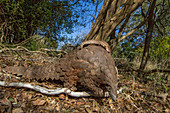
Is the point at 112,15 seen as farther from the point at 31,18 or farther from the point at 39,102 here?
the point at 31,18

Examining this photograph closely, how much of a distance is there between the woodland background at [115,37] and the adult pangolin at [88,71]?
284mm

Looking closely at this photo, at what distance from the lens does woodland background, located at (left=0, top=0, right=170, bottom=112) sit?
1.89 metres

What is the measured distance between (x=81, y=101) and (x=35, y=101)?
66 centimetres

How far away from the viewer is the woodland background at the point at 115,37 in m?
1.89

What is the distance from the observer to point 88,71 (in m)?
1.58

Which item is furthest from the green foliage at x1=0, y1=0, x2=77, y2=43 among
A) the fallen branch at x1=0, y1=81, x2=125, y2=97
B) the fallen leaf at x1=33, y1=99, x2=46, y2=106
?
the fallen leaf at x1=33, y1=99, x2=46, y2=106

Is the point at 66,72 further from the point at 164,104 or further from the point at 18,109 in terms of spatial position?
the point at 164,104

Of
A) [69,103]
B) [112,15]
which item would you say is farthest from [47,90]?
[112,15]

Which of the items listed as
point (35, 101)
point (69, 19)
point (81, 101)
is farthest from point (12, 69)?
point (69, 19)

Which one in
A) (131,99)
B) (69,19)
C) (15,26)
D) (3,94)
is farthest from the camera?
(69,19)

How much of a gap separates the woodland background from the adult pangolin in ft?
0.93

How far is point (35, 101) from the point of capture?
1.45m

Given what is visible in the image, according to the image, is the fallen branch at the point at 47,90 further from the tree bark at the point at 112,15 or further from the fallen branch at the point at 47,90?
the tree bark at the point at 112,15

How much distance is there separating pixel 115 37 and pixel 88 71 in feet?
4.53
